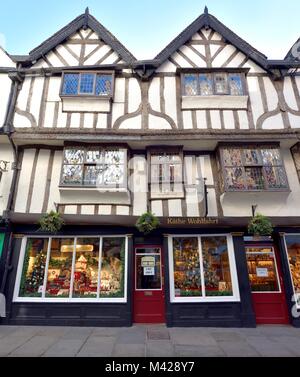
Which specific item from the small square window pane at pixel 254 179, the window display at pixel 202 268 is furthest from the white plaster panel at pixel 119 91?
the window display at pixel 202 268

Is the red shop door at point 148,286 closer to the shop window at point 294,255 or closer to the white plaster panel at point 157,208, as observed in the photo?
the white plaster panel at point 157,208

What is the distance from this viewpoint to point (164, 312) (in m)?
6.98

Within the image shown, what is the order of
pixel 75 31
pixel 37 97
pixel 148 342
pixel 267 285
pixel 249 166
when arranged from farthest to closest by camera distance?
pixel 75 31 → pixel 37 97 → pixel 249 166 → pixel 267 285 → pixel 148 342

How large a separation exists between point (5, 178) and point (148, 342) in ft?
21.7

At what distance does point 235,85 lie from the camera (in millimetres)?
8664

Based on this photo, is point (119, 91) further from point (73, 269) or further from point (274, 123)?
point (73, 269)

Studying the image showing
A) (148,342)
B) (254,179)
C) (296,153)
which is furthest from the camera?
(296,153)

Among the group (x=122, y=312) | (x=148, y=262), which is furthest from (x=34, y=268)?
(x=148, y=262)

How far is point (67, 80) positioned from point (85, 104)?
1.26 m

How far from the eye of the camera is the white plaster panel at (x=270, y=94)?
8.41 metres

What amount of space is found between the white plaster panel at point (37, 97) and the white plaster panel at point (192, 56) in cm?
567

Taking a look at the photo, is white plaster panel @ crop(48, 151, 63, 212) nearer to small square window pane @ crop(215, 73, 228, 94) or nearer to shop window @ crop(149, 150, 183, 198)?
shop window @ crop(149, 150, 183, 198)
